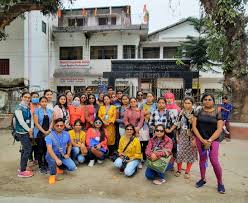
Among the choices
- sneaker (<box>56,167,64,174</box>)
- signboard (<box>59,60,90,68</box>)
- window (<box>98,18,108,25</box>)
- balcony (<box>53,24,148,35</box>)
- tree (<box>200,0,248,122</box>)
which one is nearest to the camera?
sneaker (<box>56,167,64,174</box>)

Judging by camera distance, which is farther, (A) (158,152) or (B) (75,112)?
(B) (75,112)

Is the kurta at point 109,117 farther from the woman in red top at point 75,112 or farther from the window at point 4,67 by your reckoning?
the window at point 4,67

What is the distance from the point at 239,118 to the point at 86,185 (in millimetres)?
6801

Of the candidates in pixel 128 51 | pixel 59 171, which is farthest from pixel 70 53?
pixel 59 171

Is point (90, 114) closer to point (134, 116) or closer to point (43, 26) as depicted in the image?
point (134, 116)

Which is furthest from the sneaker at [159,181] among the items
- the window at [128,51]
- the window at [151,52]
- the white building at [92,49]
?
the window at [151,52]

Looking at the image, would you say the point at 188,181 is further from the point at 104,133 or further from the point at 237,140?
the point at 237,140

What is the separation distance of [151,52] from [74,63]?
21.5 ft

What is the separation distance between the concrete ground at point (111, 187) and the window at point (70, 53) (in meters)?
19.6

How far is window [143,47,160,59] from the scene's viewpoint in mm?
24750

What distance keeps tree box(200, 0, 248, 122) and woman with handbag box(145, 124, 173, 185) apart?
5.70 metres

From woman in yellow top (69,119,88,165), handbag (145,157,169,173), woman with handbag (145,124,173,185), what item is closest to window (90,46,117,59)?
woman in yellow top (69,119,88,165)

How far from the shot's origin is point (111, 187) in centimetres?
477

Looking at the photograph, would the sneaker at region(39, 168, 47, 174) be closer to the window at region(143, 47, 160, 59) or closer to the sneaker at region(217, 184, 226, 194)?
the sneaker at region(217, 184, 226, 194)
